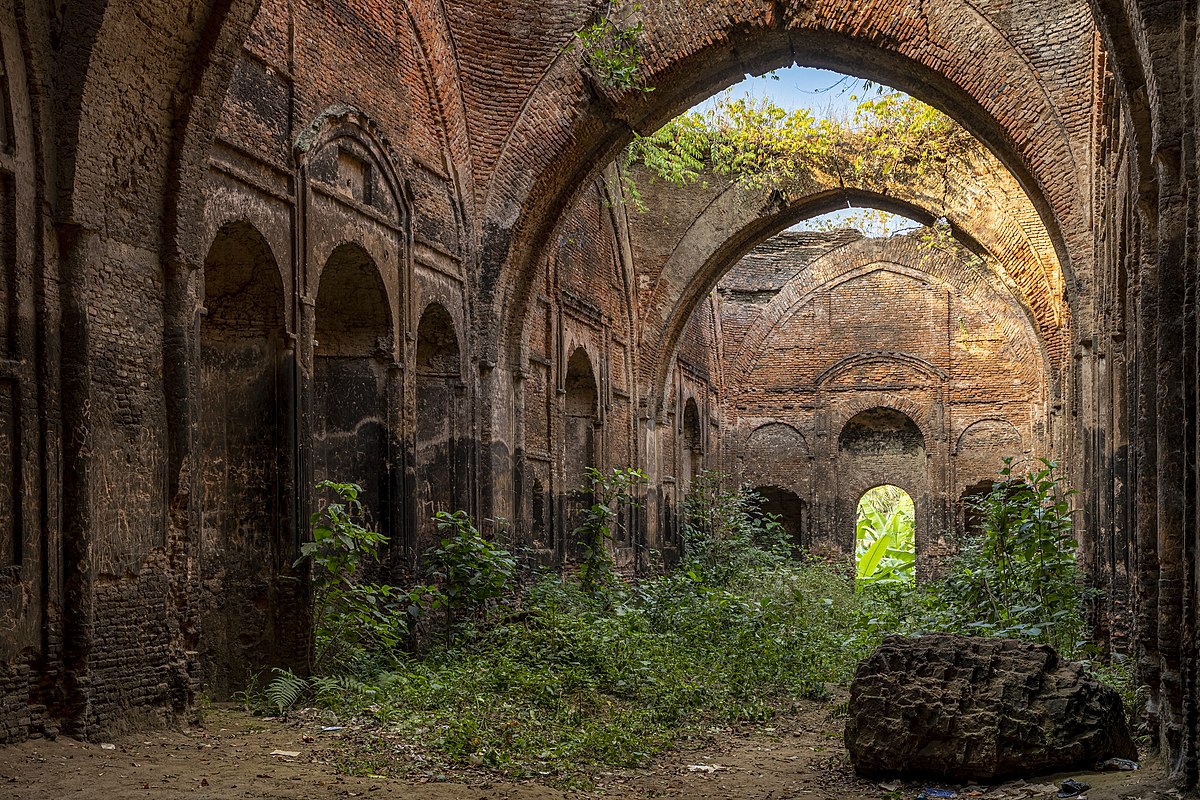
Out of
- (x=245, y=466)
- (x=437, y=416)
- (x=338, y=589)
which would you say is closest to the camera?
(x=245, y=466)

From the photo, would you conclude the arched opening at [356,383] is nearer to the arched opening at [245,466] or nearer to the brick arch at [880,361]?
the arched opening at [245,466]

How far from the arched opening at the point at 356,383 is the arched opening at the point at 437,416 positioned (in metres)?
0.90

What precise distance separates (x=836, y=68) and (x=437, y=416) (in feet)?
18.1

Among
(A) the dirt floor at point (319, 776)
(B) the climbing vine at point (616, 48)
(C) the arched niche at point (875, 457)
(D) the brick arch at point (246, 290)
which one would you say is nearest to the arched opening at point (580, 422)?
(B) the climbing vine at point (616, 48)

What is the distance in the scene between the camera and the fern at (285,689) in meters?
6.95

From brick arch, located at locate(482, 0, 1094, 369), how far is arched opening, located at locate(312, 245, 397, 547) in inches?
99.0

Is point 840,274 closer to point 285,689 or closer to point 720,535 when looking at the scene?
point 720,535

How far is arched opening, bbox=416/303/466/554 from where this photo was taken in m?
10.6

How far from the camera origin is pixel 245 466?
7.57 metres

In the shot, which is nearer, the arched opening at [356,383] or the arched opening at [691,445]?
the arched opening at [356,383]

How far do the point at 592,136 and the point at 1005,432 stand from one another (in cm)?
Answer: 1403

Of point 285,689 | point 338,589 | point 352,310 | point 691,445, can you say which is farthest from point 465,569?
point 691,445

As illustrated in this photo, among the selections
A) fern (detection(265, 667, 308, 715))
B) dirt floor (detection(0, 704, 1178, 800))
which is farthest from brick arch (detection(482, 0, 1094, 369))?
dirt floor (detection(0, 704, 1178, 800))

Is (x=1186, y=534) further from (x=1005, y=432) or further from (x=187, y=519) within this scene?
(x=1005, y=432)
